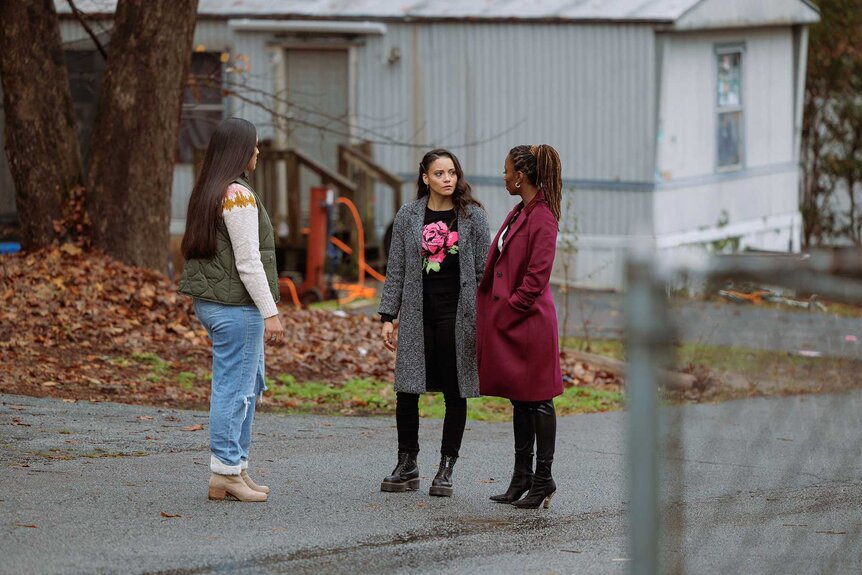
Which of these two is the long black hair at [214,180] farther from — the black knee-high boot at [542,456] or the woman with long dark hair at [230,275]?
Result: the black knee-high boot at [542,456]

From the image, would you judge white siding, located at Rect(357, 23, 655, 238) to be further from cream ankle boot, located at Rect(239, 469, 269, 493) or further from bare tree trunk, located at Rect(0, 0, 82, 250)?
cream ankle boot, located at Rect(239, 469, 269, 493)

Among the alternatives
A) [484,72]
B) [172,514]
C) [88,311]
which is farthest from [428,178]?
[484,72]

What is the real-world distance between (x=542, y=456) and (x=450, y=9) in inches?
508

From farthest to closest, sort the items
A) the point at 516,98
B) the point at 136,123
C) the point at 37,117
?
the point at 516,98, the point at 37,117, the point at 136,123

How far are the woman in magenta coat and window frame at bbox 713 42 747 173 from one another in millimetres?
12780

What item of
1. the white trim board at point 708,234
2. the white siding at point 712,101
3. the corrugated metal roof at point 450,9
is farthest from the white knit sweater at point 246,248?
the white siding at point 712,101

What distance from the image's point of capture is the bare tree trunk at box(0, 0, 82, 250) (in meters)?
12.9

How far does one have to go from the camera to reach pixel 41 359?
35.1 ft

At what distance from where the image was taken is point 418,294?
699 centimetres

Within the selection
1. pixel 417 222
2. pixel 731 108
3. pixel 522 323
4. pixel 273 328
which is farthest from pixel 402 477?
pixel 731 108

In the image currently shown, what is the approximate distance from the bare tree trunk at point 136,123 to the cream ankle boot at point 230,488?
21.7 feet

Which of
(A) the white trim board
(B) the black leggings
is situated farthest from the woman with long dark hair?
(A) the white trim board

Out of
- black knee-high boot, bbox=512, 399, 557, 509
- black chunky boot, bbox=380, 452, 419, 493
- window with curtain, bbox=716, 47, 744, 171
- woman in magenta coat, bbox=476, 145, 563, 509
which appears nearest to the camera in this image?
woman in magenta coat, bbox=476, 145, 563, 509

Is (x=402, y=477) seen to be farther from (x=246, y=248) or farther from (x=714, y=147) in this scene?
(x=714, y=147)
